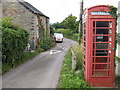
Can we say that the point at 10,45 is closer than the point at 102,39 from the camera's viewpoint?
No

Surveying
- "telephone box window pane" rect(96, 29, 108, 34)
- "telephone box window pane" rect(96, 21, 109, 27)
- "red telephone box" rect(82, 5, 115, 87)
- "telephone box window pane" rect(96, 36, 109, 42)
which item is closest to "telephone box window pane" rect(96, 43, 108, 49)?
"red telephone box" rect(82, 5, 115, 87)

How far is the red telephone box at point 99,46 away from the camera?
6258 mm

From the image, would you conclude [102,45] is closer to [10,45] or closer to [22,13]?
[10,45]

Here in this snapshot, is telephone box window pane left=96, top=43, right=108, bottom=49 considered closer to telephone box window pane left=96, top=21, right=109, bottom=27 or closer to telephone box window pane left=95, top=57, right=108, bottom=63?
telephone box window pane left=95, top=57, right=108, bottom=63

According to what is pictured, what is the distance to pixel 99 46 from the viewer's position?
6.37 metres

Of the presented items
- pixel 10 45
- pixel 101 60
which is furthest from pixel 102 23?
pixel 10 45

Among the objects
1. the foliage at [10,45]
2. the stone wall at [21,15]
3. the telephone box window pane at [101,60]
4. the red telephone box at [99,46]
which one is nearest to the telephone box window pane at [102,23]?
the red telephone box at [99,46]

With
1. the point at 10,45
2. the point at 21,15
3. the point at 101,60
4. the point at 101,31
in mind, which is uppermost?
the point at 21,15

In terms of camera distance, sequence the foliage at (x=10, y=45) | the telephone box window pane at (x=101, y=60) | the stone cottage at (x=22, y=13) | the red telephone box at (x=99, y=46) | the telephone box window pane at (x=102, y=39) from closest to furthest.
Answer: the red telephone box at (x=99, y=46), the telephone box window pane at (x=102, y=39), the telephone box window pane at (x=101, y=60), the foliage at (x=10, y=45), the stone cottage at (x=22, y=13)

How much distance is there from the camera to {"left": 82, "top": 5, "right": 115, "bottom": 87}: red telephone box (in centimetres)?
626

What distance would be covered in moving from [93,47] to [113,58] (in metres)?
0.84

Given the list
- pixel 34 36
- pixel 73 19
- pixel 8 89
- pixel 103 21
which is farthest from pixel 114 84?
Answer: pixel 73 19

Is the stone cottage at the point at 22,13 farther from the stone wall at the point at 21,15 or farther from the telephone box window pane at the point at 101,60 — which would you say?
the telephone box window pane at the point at 101,60

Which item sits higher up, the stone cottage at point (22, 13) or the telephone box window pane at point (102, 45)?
the stone cottage at point (22, 13)
